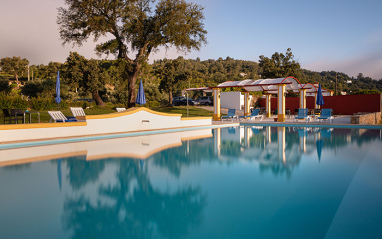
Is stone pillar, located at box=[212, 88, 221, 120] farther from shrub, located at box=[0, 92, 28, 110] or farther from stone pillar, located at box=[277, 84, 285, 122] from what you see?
shrub, located at box=[0, 92, 28, 110]

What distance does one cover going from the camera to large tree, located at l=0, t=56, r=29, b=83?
193 feet

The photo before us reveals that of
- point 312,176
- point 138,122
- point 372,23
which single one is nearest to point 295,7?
point 372,23

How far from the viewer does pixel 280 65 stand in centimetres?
4716

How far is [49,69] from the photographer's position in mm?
55906

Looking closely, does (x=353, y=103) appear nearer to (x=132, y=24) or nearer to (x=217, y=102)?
(x=217, y=102)

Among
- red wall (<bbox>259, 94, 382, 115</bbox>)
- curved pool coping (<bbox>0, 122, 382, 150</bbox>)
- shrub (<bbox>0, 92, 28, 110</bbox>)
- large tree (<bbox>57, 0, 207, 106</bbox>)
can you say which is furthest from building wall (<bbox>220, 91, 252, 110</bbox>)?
shrub (<bbox>0, 92, 28, 110</bbox>)

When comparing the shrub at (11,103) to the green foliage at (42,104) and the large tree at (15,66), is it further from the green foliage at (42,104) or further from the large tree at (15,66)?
the large tree at (15,66)

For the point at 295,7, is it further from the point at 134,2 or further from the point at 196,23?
the point at 134,2

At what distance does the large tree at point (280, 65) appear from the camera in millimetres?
45000

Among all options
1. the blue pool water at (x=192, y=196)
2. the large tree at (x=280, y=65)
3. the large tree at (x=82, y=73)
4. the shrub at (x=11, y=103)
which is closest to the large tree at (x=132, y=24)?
the shrub at (x=11, y=103)

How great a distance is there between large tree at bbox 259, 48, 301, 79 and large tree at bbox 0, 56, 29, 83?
171ft

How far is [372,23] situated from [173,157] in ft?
80.2

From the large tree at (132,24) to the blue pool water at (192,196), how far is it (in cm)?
1291

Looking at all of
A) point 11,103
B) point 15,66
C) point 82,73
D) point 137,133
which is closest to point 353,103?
point 137,133
